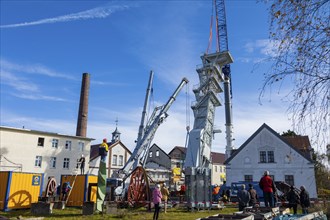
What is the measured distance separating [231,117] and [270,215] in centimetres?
3939

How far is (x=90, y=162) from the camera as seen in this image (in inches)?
Result: 1896

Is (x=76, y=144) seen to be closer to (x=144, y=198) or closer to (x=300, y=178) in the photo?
(x=144, y=198)

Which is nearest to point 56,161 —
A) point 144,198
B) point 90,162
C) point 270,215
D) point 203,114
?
point 90,162

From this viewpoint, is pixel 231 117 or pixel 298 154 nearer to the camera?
pixel 298 154

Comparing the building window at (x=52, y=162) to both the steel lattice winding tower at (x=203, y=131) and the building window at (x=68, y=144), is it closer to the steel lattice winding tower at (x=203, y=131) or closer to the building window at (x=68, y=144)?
the building window at (x=68, y=144)

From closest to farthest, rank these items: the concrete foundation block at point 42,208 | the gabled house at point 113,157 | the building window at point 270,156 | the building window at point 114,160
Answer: the concrete foundation block at point 42,208 < the building window at point 270,156 < the gabled house at point 113,157 < the building window at point 114,160

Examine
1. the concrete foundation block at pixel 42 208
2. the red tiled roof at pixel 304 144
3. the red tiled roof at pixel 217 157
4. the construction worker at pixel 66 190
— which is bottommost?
the concrete foundation block at pixel 42 208

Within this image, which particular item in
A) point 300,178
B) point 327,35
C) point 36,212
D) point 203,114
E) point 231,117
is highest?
point 231,117

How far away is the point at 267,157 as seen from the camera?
32.9m

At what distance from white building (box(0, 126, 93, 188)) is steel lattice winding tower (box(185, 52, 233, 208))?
19460 millimetres

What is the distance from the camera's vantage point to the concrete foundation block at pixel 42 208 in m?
15.5

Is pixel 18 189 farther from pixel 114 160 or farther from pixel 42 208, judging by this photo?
pixel 114 160

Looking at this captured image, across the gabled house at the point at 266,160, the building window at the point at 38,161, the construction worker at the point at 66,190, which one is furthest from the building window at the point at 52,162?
the gabled house at the point at 266,160

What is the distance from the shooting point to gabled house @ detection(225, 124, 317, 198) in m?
31.2
